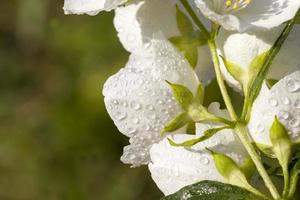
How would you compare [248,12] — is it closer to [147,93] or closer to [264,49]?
[264,49]

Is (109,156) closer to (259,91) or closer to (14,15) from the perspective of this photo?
(14,15)

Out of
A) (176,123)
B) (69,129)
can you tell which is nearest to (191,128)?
(176,123)

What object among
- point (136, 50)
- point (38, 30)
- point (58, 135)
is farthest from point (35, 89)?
point (136, 50)

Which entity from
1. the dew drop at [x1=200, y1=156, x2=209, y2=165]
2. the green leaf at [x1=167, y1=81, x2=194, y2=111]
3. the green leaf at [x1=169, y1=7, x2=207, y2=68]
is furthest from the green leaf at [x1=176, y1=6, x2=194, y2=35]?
the dew drop at [x1=200, y1=156, x2=209, y2=165]

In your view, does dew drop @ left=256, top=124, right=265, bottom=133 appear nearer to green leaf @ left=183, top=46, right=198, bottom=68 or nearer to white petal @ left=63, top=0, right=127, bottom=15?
green leaf @ left=183, top=46, right=198, bottom=68

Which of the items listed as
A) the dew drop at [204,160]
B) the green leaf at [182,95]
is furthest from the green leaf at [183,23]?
the dew drop at [204,160]
